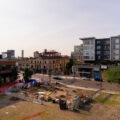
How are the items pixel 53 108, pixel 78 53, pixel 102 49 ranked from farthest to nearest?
pixel 78 53
pixel 102 49
pixel 53 108

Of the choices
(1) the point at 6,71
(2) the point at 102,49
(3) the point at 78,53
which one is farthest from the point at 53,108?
(3) the point at 78,53

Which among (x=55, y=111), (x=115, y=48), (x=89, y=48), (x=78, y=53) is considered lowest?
(x=55, y=111)

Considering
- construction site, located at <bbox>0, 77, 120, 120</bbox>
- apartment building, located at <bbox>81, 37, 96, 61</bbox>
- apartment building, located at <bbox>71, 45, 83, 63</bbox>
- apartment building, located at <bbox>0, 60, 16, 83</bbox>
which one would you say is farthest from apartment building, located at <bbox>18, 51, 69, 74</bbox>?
construction site, located at <bbox>0, 77, 120, 120</bbox>

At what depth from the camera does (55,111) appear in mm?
21859

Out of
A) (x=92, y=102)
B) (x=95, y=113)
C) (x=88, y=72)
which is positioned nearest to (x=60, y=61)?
(x=88, y=72)

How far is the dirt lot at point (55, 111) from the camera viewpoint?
64.5ft

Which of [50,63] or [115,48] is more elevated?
[115,48]

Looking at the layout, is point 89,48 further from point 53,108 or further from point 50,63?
point 53,108

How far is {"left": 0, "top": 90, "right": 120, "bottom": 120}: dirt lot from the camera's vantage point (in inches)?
774

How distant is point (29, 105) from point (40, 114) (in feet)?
16.5

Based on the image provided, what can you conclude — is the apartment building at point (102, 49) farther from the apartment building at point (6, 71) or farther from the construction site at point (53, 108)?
the apartment building at point (6, 71)

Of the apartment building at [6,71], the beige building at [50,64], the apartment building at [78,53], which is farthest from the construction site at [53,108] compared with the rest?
the apartment building at [78,53]

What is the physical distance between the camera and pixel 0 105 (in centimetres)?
2433

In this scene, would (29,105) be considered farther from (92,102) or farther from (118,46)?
(118,46)
